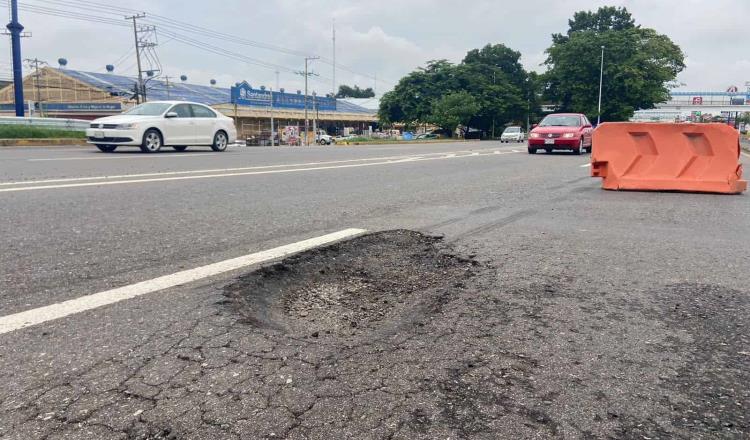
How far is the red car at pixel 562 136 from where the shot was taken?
681 inches

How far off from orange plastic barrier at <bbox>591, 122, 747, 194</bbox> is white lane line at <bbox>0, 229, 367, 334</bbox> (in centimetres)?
580

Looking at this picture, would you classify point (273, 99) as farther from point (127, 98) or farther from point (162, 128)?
point (162, 128)

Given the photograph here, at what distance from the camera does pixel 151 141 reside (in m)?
13.7

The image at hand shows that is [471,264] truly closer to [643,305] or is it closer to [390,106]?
[643,305]

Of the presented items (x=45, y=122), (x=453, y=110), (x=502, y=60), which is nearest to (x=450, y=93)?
(x=453, y=110)

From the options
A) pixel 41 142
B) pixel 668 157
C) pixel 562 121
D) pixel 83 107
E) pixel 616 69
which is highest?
pixel 616 69

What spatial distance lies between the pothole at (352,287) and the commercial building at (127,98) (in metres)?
50.4

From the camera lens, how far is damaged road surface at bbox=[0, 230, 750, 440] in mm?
1678

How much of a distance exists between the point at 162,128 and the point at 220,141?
2050mm

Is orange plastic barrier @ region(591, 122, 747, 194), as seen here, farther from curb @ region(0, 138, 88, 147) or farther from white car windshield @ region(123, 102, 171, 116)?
curb @ region(0, 138, 88, 147)

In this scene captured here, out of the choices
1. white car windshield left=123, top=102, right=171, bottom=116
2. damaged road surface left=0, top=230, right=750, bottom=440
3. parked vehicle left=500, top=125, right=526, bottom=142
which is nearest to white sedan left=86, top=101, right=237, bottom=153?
white car windshield left=123, top=102, right=171, bottom=116

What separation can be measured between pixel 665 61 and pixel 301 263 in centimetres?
6158

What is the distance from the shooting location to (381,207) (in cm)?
585

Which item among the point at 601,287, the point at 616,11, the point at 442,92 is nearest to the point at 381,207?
the point at 601,287
